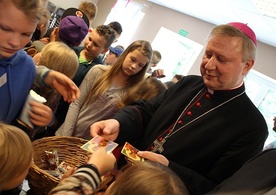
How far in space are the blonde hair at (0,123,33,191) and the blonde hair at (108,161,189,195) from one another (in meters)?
0.32

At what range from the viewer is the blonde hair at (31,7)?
1039mm

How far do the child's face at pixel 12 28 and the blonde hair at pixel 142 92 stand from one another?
3.18ft

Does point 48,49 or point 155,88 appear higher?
point 155,88

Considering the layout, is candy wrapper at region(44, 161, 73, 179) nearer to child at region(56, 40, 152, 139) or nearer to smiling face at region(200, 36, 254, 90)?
child at region(56, 40, 152, 139)

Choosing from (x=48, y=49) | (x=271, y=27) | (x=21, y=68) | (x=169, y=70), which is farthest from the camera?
(x=169, y=70)

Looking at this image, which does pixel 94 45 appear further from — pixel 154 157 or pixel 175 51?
pixel 175 51

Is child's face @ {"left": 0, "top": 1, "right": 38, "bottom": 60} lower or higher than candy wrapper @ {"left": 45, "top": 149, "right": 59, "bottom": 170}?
higher

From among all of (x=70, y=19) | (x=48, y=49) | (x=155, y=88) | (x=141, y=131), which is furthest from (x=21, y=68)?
(x=70, y=19)

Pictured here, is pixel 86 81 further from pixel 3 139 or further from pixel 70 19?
pixel 3 139

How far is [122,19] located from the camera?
29.1 ft

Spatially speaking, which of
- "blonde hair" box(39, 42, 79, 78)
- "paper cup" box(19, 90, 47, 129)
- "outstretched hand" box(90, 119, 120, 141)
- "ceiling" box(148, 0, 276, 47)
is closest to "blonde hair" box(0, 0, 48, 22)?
"paper cup" box(19, 90, 47, 129)

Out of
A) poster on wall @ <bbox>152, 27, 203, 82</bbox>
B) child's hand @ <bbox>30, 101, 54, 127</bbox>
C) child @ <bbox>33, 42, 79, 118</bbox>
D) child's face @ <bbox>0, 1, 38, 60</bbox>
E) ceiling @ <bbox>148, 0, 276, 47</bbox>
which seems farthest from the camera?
poster on wall @ <bbox>152, 27, 203, 82</bbox>

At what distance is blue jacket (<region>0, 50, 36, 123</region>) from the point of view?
46.4 inches

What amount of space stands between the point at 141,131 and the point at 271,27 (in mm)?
4349
